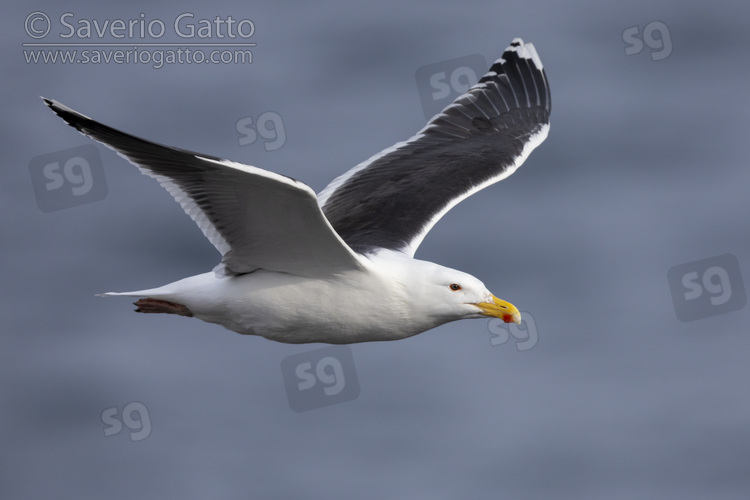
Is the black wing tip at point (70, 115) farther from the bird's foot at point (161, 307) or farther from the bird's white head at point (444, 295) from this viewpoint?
the bird's white head at point (444, 295)

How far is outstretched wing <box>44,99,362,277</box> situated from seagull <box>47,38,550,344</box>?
1 centimetres

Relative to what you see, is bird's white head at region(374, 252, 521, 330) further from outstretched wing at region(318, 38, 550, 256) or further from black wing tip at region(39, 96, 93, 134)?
black wing tip at region(39, 96, 93, 134)

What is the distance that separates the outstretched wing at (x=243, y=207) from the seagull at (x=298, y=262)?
0.03ft

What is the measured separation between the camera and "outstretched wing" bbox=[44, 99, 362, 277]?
28.0ft

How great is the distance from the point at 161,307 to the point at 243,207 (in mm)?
1361

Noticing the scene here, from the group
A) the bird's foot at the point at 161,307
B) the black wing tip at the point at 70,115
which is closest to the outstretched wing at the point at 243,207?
the black wing tip at the point at 70,115

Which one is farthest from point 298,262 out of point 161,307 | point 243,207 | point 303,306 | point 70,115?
point 70,115

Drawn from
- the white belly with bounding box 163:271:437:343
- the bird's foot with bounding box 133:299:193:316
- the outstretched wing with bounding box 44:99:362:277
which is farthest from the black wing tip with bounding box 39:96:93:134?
the bird's foot with bounding box 133:299:193:316

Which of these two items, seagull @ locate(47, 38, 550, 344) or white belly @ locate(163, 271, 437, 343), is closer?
seagull @ locate(47, 38, 550, 344)

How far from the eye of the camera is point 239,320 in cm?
978

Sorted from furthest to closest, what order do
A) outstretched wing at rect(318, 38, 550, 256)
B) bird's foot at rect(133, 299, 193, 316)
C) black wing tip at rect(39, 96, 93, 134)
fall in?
outstretched wing at rect(318, 38, 550, 256) < bird's foot at rect(133, 299, 193, 316) < black wing tip at rect(39, 96, 93, 134)

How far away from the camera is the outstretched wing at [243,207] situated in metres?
8.53

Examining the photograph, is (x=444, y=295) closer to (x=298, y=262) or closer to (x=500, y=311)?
(x=500, y=311)

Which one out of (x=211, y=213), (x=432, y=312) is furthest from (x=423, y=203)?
(x=211, y=213)
